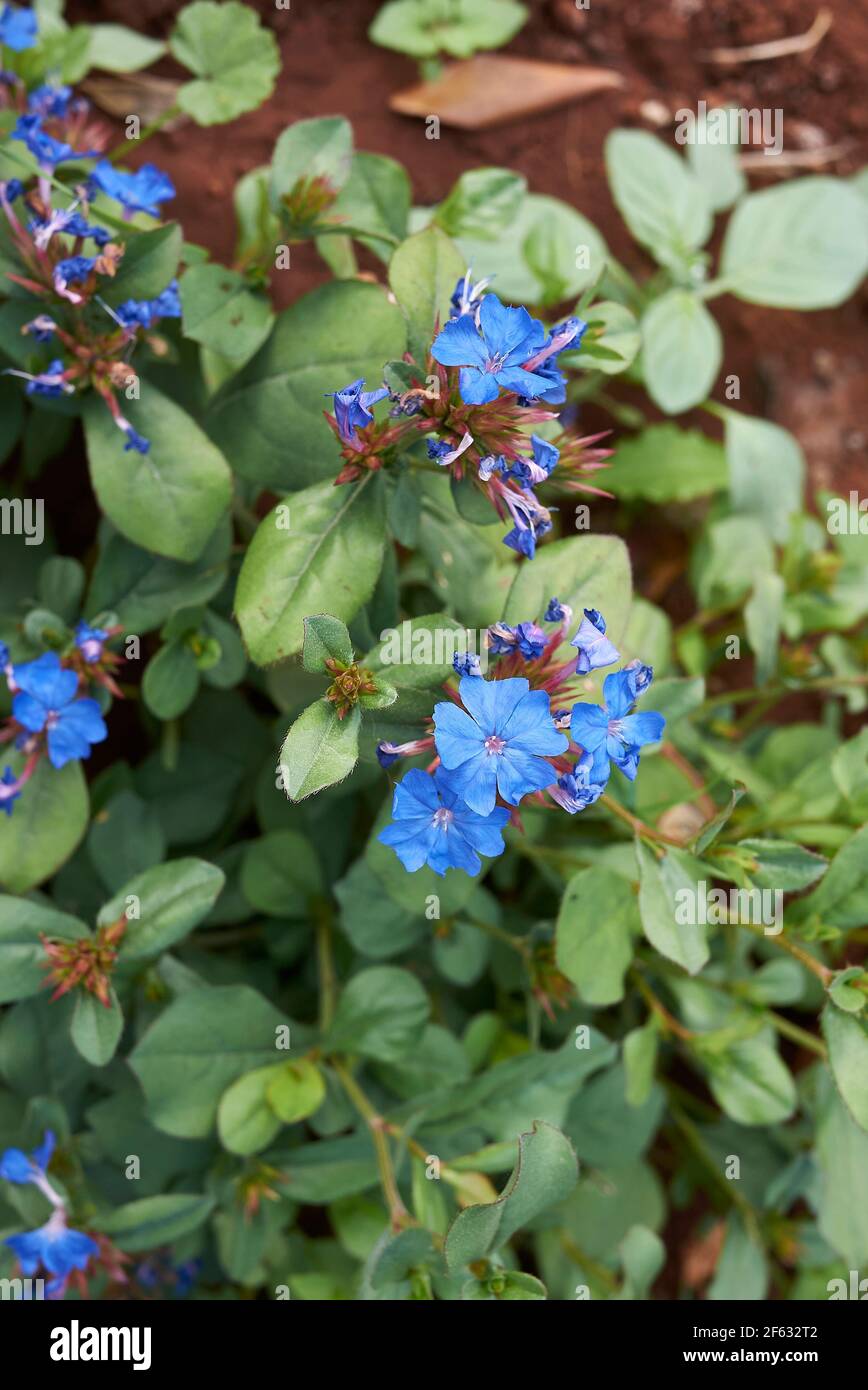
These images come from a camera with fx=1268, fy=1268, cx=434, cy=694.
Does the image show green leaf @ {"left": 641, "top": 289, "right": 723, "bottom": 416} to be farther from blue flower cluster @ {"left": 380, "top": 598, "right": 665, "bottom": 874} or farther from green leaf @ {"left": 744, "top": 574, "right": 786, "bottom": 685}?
blue flower cluster @ {"left": 380, "top": 598, "right": 665, "bottom": 874}

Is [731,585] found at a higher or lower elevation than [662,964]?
higher

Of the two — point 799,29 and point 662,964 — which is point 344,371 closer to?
point 662,964

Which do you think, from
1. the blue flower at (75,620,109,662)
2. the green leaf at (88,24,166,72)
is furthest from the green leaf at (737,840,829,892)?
the green leaf at (88,24,166,72)

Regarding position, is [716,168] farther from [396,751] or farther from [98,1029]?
[98,1029]

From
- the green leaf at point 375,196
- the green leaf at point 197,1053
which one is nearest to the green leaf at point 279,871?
the green leaf at point 197,1053

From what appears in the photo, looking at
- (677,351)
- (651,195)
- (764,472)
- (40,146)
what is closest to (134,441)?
(40,146)
